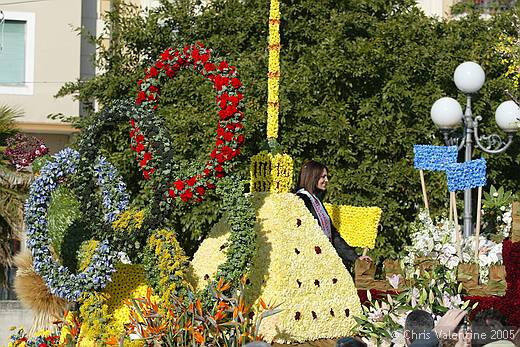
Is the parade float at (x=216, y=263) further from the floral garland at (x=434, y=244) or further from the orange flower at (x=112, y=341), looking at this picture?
the floral garland at (x=434, y=244)

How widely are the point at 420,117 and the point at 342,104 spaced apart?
97 cm

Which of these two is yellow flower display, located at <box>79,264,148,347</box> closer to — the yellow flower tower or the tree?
the yellow flower tower

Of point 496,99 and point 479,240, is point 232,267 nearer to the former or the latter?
point 479,240

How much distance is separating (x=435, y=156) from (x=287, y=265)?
114 inches

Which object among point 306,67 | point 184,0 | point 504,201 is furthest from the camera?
point 184,0

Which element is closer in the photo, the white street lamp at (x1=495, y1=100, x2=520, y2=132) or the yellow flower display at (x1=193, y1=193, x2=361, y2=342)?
the yellow flower display at (x1=193, y1=193, x2=361, y2=342)

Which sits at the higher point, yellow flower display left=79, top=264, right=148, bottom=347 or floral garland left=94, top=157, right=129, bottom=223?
floral garland left=94, top=157, right=129, bottom=223

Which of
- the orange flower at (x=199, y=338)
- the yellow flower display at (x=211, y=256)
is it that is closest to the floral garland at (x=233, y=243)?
the yellow flower display at (x=211, y=256)

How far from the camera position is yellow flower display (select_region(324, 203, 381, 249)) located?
976cm

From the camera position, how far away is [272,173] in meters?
8.77

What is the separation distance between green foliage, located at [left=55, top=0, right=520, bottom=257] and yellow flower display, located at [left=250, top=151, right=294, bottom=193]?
4.33 metres

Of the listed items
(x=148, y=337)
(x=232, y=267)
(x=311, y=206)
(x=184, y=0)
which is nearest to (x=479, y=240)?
(x=311, y=206)

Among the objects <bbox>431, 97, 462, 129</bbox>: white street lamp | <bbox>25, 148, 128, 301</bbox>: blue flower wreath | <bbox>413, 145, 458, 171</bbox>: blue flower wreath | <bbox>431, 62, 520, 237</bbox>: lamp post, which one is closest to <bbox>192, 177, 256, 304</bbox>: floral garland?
<bbox>25, 148, 128, 301</bbox>: blue flower wreath

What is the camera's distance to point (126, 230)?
338 inches
